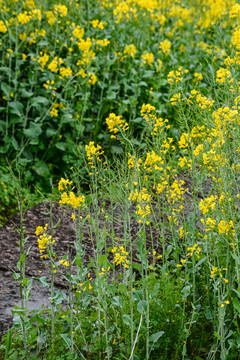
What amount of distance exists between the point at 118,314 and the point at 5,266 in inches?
47.7

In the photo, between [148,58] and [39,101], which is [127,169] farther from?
[148,58]

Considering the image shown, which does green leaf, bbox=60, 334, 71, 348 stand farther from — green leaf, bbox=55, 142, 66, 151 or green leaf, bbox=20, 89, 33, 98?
green leaf, bbox=20, 89, 33, 98

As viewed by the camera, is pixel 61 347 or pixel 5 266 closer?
pixel 61 347

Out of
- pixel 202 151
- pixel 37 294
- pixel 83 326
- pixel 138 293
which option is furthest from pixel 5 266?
pixel 202 151

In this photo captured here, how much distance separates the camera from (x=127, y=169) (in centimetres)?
275

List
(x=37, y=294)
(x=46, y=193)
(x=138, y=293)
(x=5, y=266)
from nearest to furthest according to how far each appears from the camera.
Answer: (x=138, y=293), (x=37, y=294), (x=5, y=266), (x=46, y=193)

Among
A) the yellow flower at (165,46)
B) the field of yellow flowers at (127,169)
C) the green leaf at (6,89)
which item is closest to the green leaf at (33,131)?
the field of yellow flowers at (127,169)

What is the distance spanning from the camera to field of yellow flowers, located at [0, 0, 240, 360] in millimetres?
2330

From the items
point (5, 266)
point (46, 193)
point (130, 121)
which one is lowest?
point (46, 193)

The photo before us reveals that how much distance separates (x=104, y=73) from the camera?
542cm

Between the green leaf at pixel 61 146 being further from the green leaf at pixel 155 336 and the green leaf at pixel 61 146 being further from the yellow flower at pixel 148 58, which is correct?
the green leaf at pixel 155 336

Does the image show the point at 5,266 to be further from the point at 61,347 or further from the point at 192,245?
the point at 192,245

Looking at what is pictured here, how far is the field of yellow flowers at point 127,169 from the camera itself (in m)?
2.33

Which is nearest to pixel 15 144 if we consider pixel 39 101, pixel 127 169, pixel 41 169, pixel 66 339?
pixel 41 169
